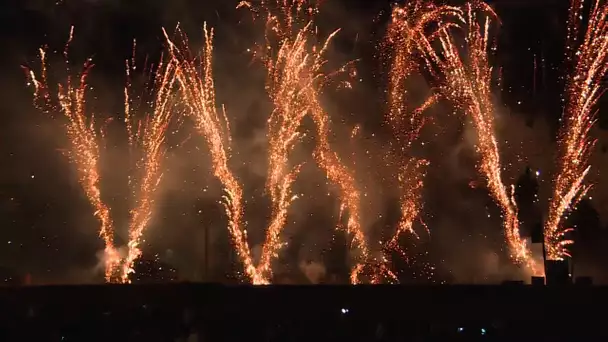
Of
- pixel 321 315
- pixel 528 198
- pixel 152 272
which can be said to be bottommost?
pixel 321 315

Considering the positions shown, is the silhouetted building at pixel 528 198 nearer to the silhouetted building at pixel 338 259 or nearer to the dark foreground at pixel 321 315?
the silhouetted building at pixel 338 259

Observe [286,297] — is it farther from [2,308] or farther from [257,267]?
[257,267]

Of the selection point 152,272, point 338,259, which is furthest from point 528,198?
point 152,272

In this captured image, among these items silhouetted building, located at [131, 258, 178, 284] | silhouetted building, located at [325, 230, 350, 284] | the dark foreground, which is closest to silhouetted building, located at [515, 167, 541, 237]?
silhouetted building, located at [325, 230, 350, 284]

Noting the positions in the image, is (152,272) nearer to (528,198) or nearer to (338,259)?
(338,259)

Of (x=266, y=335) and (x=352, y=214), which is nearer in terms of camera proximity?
(x=266, y=335)

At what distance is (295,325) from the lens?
6512 millimetres

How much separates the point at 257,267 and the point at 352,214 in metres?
2.91

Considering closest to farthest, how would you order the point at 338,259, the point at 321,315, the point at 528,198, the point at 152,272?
the point at 321,315, the point at 528,198, the point at 338,259, the point at 152,272

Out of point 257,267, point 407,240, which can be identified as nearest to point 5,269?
point 257,267

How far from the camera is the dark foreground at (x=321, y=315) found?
21.1 ft

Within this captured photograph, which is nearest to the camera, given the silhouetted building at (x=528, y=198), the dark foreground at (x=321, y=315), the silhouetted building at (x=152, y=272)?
the dark foreground at (x=321, y=315)

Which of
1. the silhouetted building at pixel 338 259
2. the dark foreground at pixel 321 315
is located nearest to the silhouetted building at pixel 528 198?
the silhouetted building at pixel 338 259

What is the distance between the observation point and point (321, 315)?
21.5 ft
